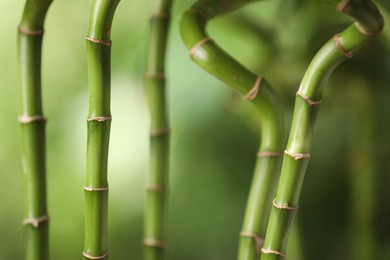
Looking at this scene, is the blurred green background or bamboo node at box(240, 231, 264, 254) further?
the blurred green background

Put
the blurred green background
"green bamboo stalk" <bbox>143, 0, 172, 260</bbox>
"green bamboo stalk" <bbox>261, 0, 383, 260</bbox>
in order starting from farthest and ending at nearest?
the blurred green background → "green bamboo stalk" <bbox>143, 0, 172, 260</bbox> → "green bamboo stalk" <bbox>261, 0, 383, 260</bbox>

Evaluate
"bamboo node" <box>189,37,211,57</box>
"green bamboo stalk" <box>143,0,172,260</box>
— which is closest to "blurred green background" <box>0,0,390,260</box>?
"green bamboo stalk" <box>143,0,172,260</box>

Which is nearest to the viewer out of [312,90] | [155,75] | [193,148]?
[312,90]

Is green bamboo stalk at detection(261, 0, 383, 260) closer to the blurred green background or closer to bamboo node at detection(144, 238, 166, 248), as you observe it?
bamboo node at detection(144, 238, 166, 248)

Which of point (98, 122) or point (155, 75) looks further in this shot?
point (155, 75)

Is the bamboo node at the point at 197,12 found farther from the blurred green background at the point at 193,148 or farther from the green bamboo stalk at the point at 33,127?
the blurred green background at the point at 193,148

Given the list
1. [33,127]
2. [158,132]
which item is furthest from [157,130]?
[33,127]

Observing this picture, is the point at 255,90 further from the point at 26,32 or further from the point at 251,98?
the point at 26,32

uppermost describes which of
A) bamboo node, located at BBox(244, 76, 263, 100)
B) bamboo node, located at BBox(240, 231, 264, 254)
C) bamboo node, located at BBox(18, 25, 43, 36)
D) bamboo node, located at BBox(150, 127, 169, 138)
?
bamboo node, located at BBox(18, 25, 43, 36)
